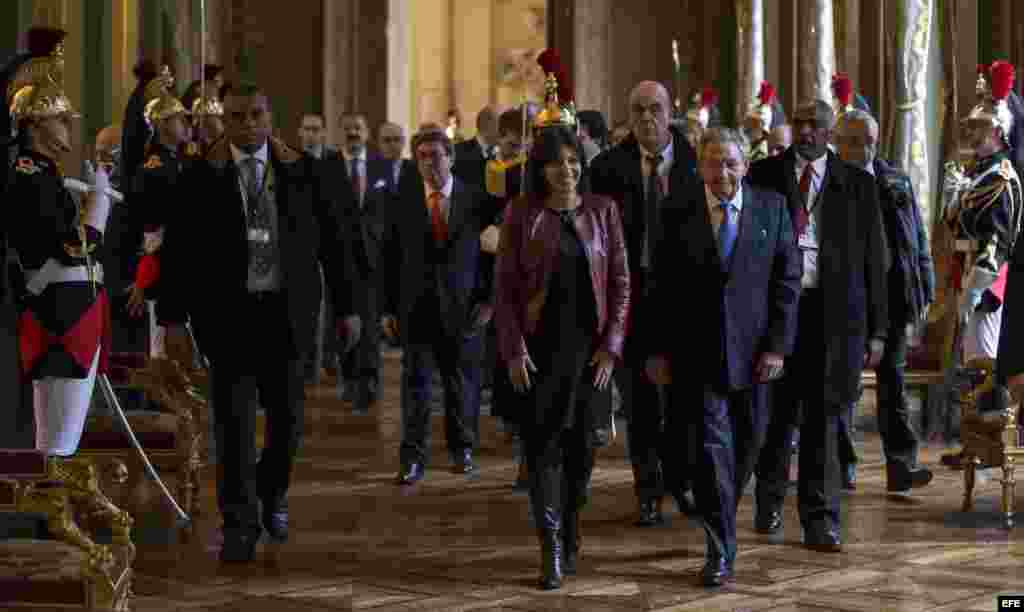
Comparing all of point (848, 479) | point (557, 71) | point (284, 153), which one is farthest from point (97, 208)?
point (848, 479)

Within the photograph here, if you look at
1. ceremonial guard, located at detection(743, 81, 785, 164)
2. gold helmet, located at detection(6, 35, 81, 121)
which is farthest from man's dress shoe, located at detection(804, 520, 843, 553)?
ceremonial guard, located at detection(743, 81, 785, 164)

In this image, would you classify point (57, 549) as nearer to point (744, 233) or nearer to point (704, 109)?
point (744, 233)

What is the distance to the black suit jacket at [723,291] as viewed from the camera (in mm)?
6934

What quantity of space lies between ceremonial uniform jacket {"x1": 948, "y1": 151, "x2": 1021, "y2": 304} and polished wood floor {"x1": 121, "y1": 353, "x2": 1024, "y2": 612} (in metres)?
1.07

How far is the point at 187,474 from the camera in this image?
8.18 m

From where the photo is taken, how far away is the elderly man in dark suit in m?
7.51

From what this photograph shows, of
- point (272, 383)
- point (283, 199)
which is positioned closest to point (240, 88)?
point (283, 199)

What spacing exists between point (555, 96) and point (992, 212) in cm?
210

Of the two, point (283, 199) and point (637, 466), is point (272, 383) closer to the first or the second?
point (283, 199)

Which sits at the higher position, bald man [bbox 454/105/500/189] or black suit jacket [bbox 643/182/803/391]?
bald man [bbox 454/105/500/189]

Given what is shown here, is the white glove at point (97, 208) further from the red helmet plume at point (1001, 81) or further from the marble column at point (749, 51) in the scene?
the marble column at point (749, 51)

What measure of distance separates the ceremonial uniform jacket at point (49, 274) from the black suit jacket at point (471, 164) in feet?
13.5

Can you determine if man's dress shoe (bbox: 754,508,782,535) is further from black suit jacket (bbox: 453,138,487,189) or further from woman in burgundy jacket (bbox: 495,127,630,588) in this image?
black suit jacket (bbox: 453,138,487,189)

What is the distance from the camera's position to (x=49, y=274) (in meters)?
6.64
